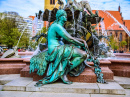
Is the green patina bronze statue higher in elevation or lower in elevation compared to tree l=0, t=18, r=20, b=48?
lower

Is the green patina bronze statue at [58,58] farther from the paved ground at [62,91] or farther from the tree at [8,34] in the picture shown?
the tree at [8,34]

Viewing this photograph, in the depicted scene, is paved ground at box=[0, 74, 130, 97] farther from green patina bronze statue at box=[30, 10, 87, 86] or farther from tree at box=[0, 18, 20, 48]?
tree at box=[0, 18, 20, 48]

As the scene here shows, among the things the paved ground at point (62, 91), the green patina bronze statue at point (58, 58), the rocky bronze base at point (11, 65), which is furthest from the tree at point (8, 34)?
the paved ground at point (62, 91)

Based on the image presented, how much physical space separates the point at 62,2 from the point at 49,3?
63206 mm

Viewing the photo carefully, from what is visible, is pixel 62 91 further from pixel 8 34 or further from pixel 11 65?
pixel 8 34

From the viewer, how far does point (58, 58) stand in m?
4.05

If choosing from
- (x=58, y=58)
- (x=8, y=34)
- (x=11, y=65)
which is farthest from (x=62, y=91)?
(x=8, y=34)

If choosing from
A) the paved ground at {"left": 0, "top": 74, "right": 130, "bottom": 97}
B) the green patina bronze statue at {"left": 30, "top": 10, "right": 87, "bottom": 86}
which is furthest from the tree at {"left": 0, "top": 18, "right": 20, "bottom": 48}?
the paved ground at {"left": 0, "top": 74, "right": 130, "bottom": 97}

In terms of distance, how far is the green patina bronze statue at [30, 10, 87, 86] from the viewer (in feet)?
13.3

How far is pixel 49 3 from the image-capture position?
6819cm

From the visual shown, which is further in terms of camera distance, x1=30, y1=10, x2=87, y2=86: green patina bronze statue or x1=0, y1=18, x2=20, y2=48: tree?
x1=0, y1=18, x2=20, y2=48: tree

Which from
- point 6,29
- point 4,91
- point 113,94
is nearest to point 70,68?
point 113,94

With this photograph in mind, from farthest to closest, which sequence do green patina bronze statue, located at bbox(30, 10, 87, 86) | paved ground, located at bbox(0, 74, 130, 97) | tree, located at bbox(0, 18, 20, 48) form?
tree, located at bbox(0, 18, 20, 48) < green patina bronze statue, located at bbox(30, 10, 87, 86) < paved ground, located at bbox(0, 74, 130, 97)

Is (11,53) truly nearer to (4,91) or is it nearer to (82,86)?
(4,91)
